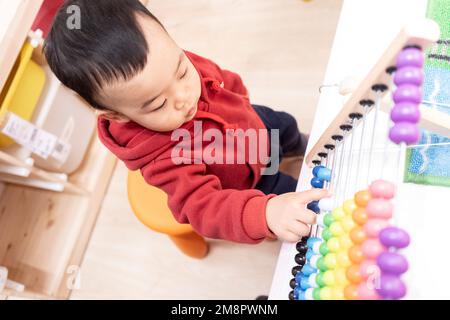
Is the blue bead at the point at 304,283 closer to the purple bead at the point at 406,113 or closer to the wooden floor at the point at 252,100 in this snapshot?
the purple bead at the point at 406,113

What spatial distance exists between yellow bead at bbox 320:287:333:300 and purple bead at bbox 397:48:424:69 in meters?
0.27

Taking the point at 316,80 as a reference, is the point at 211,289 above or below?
below

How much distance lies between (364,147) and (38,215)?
1229 mm

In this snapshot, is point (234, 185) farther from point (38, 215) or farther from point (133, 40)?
point (38, 215)

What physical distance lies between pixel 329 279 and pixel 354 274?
0.05 meters

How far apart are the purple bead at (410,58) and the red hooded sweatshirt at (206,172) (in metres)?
0.30

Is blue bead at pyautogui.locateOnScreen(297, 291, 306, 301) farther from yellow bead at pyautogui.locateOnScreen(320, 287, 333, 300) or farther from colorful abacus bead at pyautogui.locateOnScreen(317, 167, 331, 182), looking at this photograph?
colorful abacus bead at pyautogui.locateOnScreen(317, 167, 331, 182)

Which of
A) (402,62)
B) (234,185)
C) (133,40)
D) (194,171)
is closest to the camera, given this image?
(402,62)

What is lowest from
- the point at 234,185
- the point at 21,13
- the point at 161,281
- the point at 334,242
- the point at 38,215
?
the point at 161,281

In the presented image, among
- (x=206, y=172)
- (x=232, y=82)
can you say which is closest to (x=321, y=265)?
(x=206, y=172)

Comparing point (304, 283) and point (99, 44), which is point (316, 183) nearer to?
point (304, 283)

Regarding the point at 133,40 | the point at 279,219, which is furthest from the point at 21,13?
the point at 279,219

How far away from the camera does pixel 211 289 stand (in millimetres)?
1297

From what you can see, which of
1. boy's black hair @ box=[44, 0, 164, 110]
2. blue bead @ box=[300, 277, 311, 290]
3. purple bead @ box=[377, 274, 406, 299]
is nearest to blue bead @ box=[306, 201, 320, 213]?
blue bead @ box=[300, 277, 311, 290]
